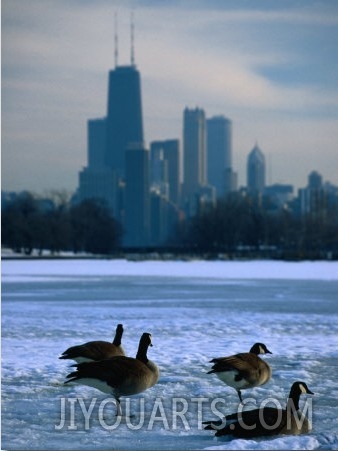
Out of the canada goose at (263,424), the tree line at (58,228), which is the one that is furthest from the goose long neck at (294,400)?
the tree line at (58,228)

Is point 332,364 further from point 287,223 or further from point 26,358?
point 287,223

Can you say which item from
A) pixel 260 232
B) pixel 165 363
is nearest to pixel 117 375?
pixel 165 363

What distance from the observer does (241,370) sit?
788 centimetres

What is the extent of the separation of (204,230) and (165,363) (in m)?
101

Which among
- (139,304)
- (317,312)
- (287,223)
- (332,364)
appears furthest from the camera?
(287,223)

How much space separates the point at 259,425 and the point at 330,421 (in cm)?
107

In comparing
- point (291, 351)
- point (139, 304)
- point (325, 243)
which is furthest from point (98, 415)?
point (325, 243)

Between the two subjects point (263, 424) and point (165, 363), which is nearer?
point (263, 424)

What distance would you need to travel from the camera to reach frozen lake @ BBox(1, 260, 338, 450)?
277 inches

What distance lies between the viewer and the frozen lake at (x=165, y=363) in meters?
7.05

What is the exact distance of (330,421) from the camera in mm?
7613

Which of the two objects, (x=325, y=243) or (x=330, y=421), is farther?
(x=325, y=243)

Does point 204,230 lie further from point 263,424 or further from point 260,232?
point 263,424

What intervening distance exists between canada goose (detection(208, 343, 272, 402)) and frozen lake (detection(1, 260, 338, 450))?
0.81 ft
